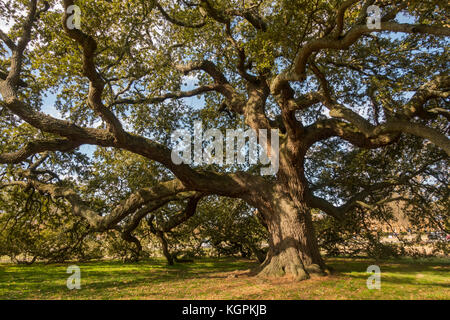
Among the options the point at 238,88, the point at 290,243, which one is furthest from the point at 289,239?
the point at 238,88

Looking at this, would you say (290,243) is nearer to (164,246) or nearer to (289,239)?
(289,239)

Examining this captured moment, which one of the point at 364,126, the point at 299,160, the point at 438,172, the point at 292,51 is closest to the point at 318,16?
the point at 292,51

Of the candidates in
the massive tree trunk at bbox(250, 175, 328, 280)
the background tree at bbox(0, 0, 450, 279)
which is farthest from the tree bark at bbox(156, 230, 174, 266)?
the massive tree trunk at bbox(250, 175, 328, 280)

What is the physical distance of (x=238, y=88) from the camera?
13.8 meters

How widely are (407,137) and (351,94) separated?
272cm

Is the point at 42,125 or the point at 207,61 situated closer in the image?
the point at 42,125

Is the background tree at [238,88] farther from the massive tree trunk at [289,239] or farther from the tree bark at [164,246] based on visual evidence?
the tree bark at [164,246]

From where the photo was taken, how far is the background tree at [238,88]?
24.4 feet

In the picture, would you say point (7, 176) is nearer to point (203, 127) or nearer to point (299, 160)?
point (203, 127)

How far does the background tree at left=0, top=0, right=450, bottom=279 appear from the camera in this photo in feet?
24.4

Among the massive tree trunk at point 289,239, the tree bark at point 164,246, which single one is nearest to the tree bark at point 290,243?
the massive tree trunk at point 289,239

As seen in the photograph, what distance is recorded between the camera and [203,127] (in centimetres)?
1305

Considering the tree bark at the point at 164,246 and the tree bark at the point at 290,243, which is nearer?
the tree bark at the point at 290,243
